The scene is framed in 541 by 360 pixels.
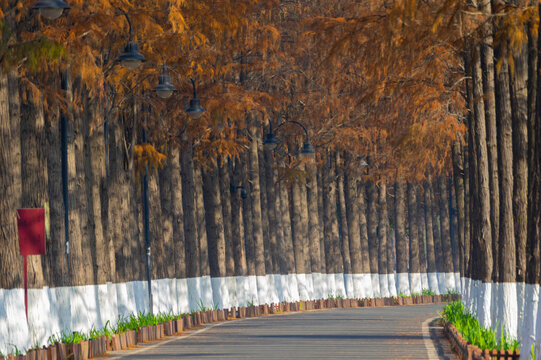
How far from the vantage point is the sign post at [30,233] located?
20.9m

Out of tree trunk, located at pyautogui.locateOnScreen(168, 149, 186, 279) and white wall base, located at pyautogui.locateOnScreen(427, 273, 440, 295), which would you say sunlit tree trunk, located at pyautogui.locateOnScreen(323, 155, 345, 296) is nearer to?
white wall base, located at pyautogui.locateOnScreen(427, 273, 440, 295)

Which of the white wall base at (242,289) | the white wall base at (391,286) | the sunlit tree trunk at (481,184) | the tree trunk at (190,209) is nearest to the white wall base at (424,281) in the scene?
the white wall base at (391,286)

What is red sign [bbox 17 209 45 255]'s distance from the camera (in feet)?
68.5

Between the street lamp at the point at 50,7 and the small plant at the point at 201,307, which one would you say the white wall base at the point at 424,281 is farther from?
the street lamp at the point at 50,7

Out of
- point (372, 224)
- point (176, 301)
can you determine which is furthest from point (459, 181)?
point (372, 224)

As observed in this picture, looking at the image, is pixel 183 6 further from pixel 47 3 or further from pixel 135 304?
pixel 47 3

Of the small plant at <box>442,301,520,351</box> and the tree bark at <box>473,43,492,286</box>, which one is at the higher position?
the tree bark at <box>473,43,492,286</box>

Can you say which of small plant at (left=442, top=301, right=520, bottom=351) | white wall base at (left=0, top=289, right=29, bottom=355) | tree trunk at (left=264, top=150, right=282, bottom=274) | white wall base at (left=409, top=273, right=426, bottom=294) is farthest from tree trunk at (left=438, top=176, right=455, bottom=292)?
white wall base at (left=0, top=289, right=29, bottom=355)

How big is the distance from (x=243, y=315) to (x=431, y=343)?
18416mm

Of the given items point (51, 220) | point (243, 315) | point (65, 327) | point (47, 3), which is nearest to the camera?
point (47, 3)

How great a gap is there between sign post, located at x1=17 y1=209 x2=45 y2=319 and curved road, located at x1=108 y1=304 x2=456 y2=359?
334cm

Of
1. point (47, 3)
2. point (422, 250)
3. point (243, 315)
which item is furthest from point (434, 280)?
point (47, 3)

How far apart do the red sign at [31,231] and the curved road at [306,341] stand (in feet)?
11.2

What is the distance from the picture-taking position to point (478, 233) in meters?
28.5
